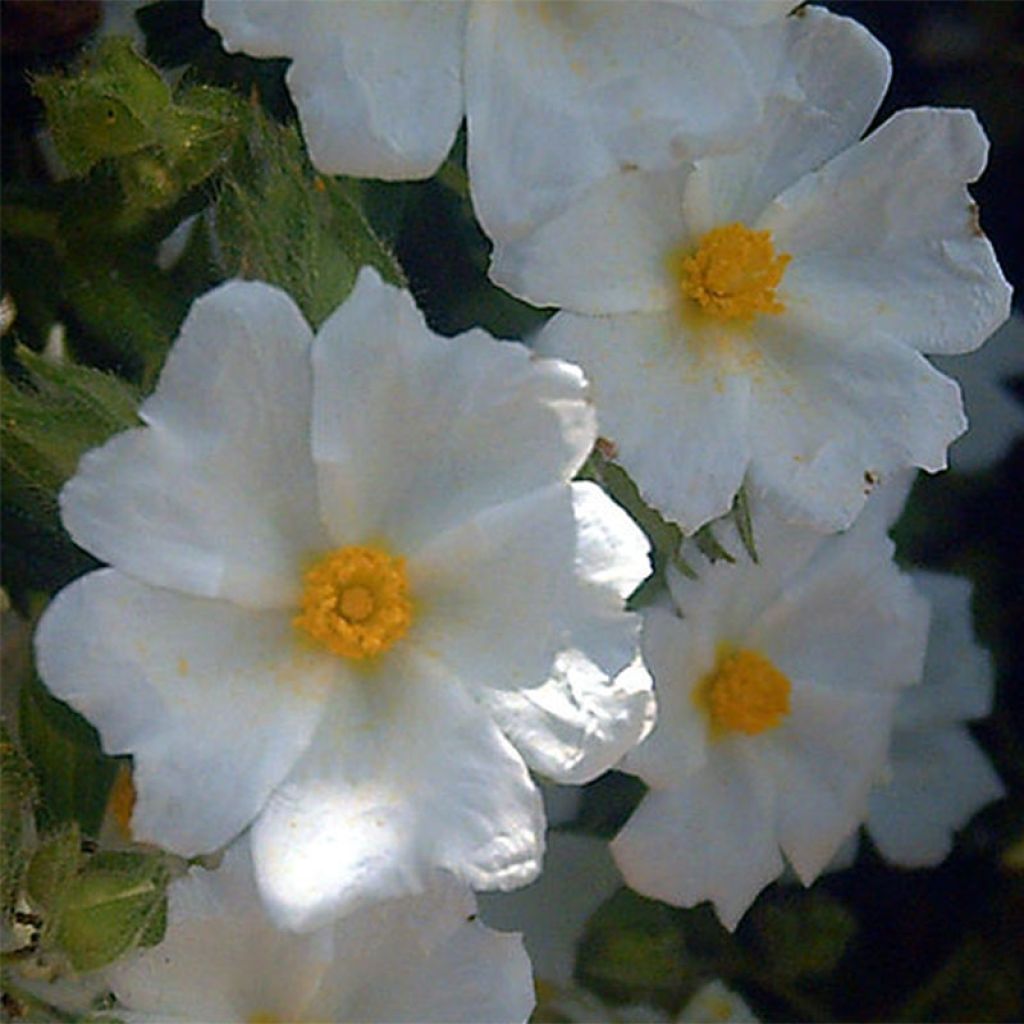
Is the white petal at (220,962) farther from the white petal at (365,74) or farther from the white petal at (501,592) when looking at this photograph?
the white petal at (365,74)

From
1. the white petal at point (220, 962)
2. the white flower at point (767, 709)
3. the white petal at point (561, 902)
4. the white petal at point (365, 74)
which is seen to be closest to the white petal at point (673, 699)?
the white flower at point (767, 709)

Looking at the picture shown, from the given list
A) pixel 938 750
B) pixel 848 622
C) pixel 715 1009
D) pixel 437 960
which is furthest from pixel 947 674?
pixel 437 960

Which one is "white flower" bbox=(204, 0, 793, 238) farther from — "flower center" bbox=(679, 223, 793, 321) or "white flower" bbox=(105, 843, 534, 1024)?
"white flower" bbox=(105, 843, 534, 1024)

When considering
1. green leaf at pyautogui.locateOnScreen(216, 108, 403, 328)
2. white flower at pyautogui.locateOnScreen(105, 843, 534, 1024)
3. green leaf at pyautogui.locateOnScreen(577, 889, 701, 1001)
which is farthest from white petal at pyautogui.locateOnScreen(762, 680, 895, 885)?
green leaf at pyautogui.locateOnScreen(216, 108, 403, 328)

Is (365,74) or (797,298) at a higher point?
(365,74)

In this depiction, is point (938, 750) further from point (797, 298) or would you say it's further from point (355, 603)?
point (355, 603)

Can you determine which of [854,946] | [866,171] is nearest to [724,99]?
[866,171]
